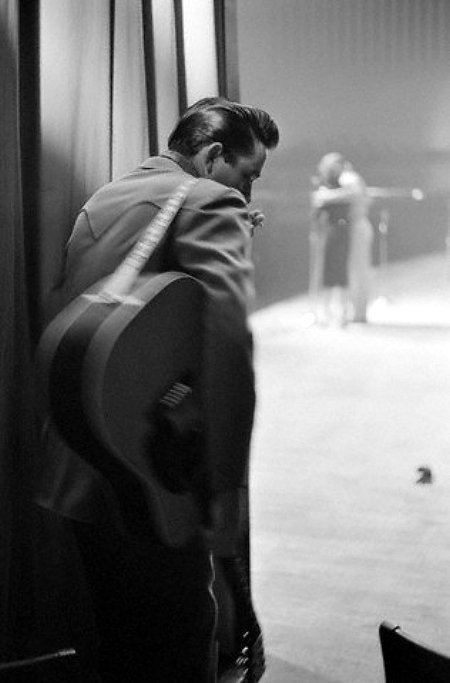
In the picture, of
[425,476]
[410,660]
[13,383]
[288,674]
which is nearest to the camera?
[410,660]

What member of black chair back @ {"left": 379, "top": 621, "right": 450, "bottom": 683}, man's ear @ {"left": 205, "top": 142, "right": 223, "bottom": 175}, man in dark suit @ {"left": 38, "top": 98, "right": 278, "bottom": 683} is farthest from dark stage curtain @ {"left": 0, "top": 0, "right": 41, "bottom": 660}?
black chair back @ {"left": 379, "top": 621, "right": 450, "bottom": 683}

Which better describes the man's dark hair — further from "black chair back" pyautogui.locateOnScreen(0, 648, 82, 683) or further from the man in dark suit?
"black chair back" pyautogui.locateOnScreen(0, 648, 82, 683)

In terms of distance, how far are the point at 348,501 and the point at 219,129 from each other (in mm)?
2114

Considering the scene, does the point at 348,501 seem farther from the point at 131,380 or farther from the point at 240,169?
the point at 131,380

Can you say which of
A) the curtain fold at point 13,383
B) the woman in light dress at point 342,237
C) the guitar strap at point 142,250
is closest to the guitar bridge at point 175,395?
the guitar strap at point 142,250

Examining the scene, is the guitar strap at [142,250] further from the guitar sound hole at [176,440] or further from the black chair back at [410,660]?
the black chair back at [410,660]

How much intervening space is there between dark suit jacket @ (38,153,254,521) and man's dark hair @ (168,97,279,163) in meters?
0.11

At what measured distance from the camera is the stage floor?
2.37m

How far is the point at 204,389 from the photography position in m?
1.34

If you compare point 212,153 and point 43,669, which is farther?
point 212,153

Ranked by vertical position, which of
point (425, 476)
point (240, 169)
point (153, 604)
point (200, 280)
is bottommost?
point (425, 476)

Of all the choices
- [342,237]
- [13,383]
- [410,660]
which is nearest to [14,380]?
[13,383]

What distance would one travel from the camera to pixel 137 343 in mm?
1296

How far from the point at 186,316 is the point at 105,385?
6.8 inches
